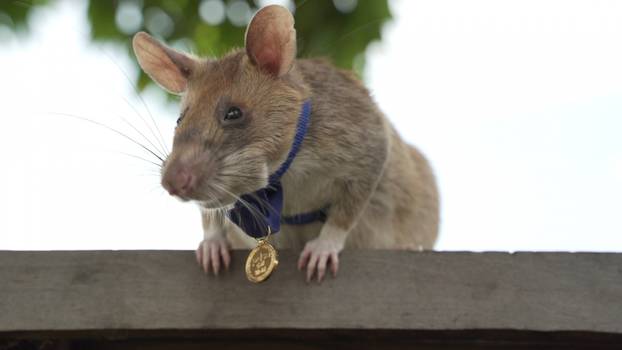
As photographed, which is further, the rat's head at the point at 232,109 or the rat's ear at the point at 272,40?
the rat's ear at the point at 272,40

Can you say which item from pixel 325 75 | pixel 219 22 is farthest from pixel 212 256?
pixel 219 22

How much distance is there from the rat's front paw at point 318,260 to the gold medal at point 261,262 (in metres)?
0.07

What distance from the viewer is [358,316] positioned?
171 centimetres

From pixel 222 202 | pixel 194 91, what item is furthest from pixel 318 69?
pixel 222 202

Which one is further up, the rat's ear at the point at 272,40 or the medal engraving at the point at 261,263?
the rat's ear at the point at 272,40

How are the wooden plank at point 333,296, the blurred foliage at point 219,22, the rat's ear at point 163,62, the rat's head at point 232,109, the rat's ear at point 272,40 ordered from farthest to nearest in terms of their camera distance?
the blurred foliage at point 219,22
the rat's ear at point 163,62
the rat's ear at point 272,40
the rat's head at point 232,109
the wooden plank at point 333,296

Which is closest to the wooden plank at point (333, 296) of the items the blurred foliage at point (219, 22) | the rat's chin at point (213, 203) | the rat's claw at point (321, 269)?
the rat's claw at point (321, 269)

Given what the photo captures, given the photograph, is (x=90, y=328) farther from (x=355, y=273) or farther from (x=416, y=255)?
(x=416, y=255)

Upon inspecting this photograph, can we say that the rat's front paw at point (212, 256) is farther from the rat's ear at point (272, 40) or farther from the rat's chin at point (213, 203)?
the rat's ear at point (272, 40)

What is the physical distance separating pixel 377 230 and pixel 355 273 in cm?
74

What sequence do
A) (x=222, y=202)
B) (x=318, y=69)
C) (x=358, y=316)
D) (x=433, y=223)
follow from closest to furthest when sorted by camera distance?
(x=358, y=316) < (x=222, y=202) < (x=318, y=69) < (x=433, y=223)

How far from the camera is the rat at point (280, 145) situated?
182cm

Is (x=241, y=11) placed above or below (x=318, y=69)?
above

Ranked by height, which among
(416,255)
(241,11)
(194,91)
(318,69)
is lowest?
(416,255)
